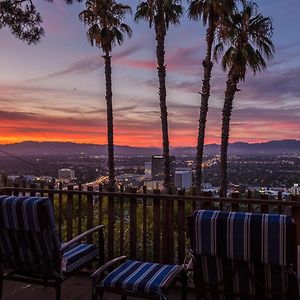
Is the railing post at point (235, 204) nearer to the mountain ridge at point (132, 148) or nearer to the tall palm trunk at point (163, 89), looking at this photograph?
the mountain ridge at point (132, 148)

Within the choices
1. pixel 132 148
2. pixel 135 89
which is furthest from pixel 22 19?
pixel 132 148

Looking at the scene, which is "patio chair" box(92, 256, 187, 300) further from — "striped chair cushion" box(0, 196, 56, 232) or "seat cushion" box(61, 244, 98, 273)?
"striped chair cushion" box(0, 196, 56, 232)

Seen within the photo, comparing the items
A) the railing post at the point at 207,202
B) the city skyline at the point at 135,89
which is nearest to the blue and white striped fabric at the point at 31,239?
the railing post at the point at 207,202

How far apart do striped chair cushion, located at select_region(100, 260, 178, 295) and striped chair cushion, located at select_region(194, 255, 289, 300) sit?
0.33 m

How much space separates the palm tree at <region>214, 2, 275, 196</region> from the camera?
1841 centimetres

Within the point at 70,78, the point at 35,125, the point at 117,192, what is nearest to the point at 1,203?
the point at 117,192

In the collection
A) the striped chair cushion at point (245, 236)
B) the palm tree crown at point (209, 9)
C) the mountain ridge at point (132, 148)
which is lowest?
the striped chair cushion at point (245, 236)

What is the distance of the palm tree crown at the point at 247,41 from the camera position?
18.4 m

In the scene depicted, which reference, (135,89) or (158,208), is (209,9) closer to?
(135,89)

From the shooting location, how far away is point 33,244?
3586 millimetres

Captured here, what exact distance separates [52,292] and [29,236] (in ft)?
3.93

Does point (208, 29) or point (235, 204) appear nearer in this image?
point (235, 204)

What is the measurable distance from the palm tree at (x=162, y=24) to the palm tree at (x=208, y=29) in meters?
1.18

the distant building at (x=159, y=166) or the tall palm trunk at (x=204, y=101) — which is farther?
the distant building at (x=159, y=166)
